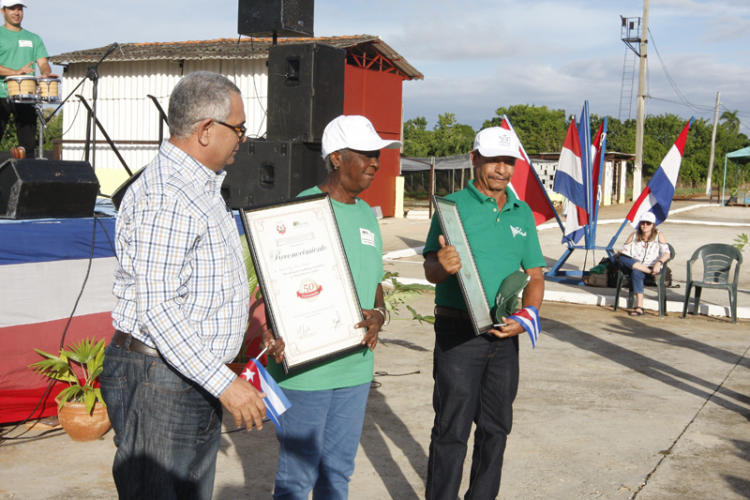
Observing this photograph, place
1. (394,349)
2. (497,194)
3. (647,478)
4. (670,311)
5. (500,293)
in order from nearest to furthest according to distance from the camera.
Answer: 1. (500,293)
2. (497,194)
3. (647,478)
4. (394,349)
5. (670,311)

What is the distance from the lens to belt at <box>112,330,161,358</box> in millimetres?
2098

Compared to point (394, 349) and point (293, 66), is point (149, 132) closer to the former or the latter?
point (293, 66)

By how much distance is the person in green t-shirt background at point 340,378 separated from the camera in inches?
110

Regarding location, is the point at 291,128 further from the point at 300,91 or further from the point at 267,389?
the point at 267,389

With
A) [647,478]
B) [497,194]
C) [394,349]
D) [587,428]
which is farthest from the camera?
[394,349]

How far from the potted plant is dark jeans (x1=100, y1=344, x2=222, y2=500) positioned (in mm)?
2683

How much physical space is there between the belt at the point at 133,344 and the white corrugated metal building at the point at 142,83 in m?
19.8

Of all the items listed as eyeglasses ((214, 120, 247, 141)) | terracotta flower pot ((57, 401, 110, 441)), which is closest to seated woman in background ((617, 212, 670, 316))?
terracotta flower pot ((57, 401, 110, 441))

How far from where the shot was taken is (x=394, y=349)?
7.53 m

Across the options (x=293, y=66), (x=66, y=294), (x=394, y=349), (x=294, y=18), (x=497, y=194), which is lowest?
(x=394, y=349)

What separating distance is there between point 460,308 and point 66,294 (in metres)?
3.15

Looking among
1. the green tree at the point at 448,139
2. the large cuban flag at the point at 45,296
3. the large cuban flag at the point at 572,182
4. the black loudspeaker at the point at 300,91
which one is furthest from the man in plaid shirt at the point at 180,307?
the green tree at the point at 448,139

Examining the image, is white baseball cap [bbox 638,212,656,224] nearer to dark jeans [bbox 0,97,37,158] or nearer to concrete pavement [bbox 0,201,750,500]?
concrete pavement [bbox 0,201,750,500]

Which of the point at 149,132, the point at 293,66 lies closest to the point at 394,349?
the point at 293,66
